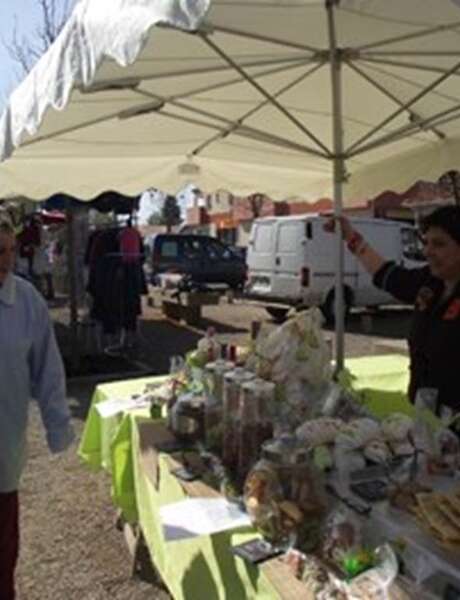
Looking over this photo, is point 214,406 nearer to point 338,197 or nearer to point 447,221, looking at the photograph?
point 447,221

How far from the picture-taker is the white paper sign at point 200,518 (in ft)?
7.11

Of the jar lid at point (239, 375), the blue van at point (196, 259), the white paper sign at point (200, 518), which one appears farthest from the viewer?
the blue van at point (196, 259)

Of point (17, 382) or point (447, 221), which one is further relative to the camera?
point (447, 221)

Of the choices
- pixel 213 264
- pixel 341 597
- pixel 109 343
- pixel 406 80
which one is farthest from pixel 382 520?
pixel 213 264

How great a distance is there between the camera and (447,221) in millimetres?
3172

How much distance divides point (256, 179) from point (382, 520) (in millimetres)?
5018

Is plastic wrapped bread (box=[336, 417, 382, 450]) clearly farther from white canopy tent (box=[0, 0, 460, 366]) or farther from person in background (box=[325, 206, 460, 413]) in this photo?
white canopy tent (box=[0, 0, 460, 366])

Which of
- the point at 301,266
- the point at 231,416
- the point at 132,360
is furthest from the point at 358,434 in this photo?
the point at 301,266

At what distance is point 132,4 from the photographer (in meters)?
2.00

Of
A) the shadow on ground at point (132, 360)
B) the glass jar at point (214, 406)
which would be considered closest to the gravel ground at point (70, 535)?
the shadow on ground at point (132, 360)

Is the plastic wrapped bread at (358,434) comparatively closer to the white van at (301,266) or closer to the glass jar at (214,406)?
the glass jar at (214,406)

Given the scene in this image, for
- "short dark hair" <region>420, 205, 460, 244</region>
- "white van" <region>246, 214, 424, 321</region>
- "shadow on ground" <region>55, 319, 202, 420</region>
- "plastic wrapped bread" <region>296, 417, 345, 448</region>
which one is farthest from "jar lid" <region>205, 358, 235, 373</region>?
"white van" <region>246, 214, 424, 321</region>

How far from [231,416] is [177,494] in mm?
328

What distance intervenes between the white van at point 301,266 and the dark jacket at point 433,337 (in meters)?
9.88
